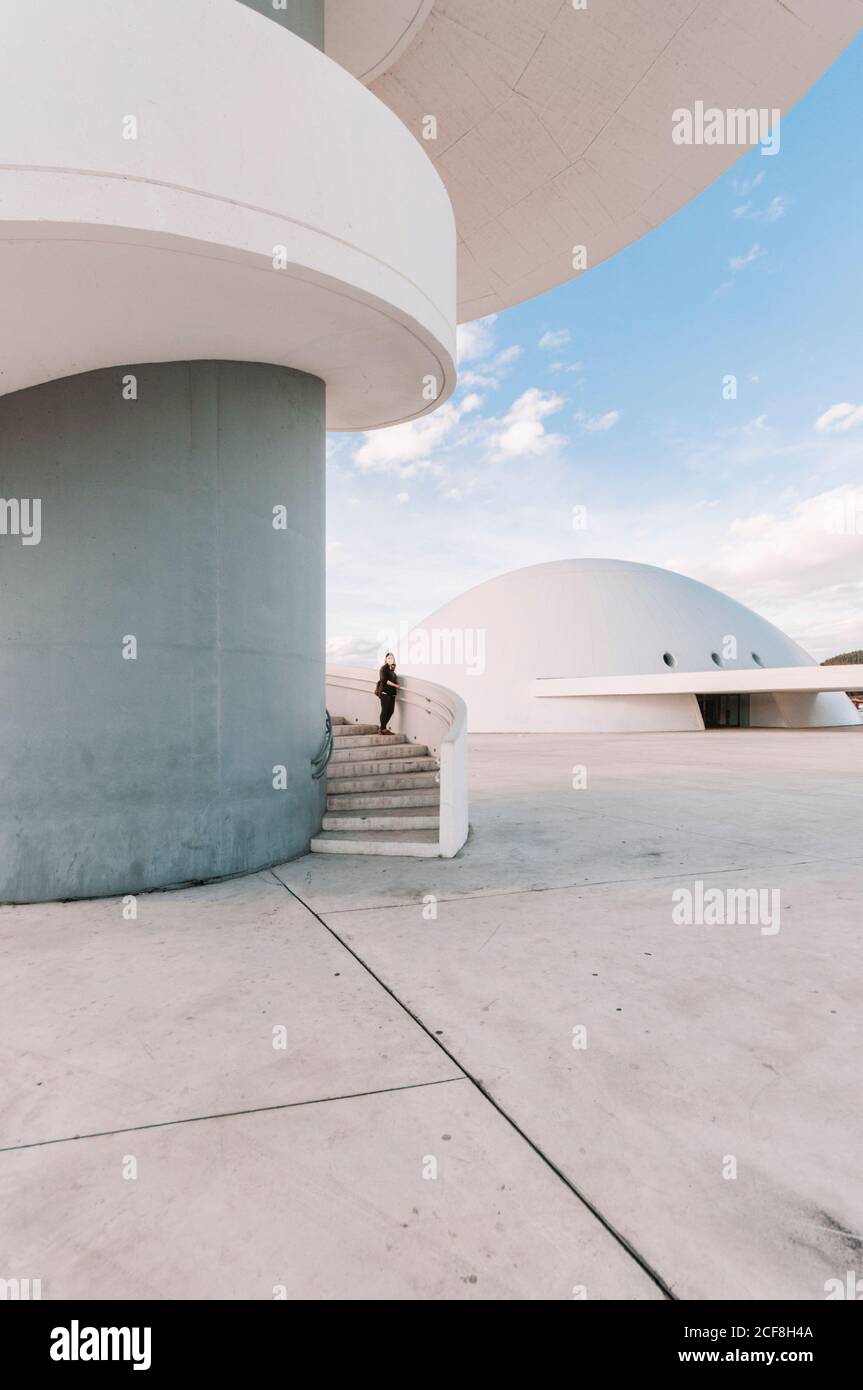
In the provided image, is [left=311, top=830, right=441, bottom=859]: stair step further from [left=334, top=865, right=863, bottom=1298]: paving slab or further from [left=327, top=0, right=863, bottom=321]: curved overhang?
A: [left=327, top=0, right=863, bottom=321]: curved overhang

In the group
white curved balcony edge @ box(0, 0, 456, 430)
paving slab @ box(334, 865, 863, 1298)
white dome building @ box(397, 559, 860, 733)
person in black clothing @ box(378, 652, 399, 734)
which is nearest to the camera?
paving slab @ box(334, 865, 863, 1298)

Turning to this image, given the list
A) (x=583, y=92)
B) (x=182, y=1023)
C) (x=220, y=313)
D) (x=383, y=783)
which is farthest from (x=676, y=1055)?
(x=583, y=92)

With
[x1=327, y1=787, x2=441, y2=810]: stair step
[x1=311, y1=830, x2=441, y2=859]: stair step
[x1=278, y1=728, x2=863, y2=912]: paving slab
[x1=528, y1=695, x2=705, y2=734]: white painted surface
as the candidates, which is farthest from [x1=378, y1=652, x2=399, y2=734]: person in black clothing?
[x1=528, y1=695, x2=705, y2=734]: white painted surface

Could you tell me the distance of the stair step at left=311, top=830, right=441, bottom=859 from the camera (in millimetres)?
7539

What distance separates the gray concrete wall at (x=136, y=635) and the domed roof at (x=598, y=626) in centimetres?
3372

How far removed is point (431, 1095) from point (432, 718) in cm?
761

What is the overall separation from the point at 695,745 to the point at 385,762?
61.1 ft

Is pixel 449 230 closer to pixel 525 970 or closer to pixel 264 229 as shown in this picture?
pixel 264 229

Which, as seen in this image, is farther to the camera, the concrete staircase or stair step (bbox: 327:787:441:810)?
stair step (bbox: 327:787:441:810)

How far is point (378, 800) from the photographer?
29.2ft

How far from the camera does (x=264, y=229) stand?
461 centimetres

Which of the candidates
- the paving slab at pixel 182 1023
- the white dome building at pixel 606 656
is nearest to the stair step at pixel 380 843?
the paving slab at pixel 182 1023

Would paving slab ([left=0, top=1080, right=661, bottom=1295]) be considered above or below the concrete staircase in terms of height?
below

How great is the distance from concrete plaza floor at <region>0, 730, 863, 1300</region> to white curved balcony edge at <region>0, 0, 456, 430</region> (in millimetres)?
4311
